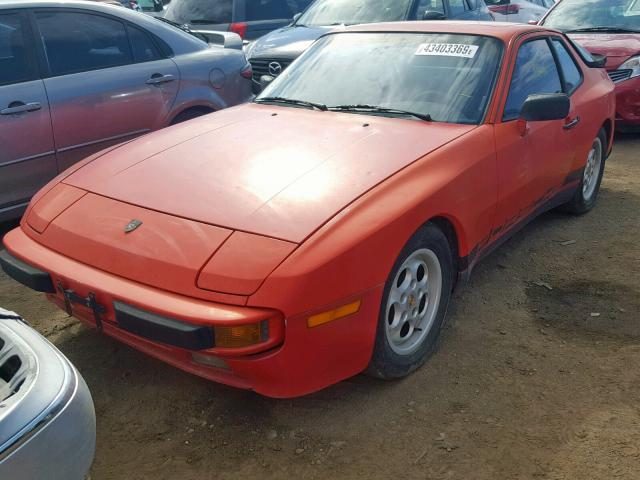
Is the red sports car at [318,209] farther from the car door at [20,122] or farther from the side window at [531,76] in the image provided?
the car door at [20,122]

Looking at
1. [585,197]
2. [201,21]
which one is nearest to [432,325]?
[585,197]

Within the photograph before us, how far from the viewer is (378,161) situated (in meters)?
2.86

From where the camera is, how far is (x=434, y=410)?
264cm

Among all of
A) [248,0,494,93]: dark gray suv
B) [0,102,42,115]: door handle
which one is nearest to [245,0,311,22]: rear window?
[248,0,494,93]: dark gray suv

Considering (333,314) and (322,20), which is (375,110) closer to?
(333,314)

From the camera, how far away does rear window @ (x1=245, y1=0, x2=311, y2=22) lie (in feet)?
29.3

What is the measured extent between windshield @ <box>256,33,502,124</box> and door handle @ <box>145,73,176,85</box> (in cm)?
133

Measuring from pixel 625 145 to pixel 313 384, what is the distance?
18.7ft

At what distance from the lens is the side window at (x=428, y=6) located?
7.50 meters

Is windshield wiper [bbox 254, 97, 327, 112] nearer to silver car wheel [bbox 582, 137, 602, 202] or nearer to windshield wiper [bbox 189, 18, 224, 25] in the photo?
silver car wheel [bbox 582, 137, 602, 202]

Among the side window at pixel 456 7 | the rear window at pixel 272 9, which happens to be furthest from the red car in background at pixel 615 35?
the rear window at pixel 272 9

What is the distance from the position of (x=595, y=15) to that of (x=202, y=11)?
4.90 m

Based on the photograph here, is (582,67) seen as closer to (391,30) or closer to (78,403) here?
(391,30)

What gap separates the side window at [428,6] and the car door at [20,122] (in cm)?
447
